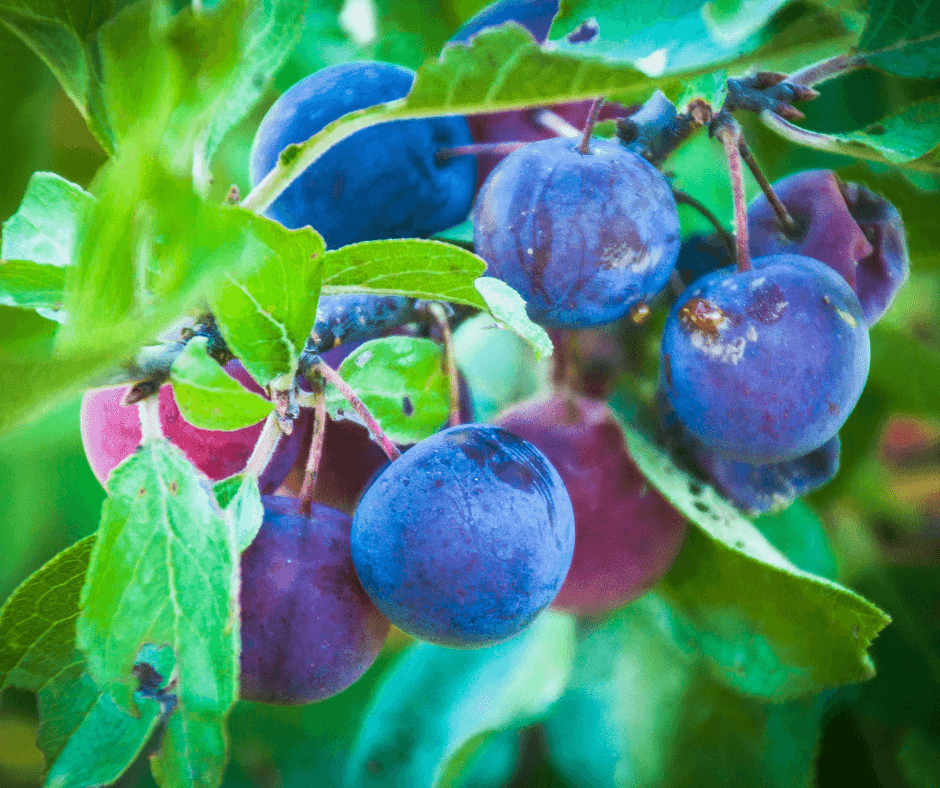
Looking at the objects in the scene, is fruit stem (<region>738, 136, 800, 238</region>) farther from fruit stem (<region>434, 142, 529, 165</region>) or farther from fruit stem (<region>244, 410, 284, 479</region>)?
fruit stem (<region>244, 410, 284, 479</region>)

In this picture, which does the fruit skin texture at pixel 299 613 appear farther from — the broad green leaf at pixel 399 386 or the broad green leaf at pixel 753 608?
the broad green leaf at pixel 753 608

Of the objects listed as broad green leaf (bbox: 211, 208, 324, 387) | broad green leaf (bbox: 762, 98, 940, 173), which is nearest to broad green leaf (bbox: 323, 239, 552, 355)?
broad green leaf (bbox: 211, 208, 324, 387)

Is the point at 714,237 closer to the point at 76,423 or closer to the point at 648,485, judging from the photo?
the point at 648,485

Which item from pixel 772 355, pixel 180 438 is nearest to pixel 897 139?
pixel 772 355

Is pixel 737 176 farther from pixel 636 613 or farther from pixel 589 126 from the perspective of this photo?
pixel 636 613

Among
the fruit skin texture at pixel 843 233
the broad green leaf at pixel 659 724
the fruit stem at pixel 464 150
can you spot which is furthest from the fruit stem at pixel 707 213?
the broad green leaf at pixel 659 724
